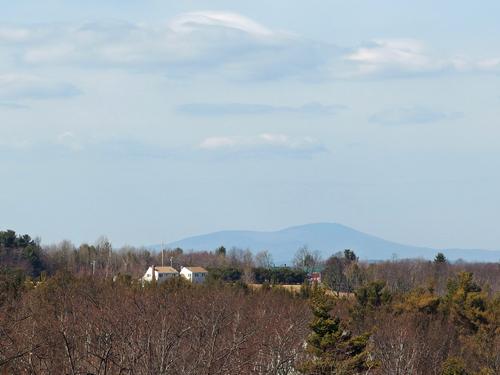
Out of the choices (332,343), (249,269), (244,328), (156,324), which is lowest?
(332,343)

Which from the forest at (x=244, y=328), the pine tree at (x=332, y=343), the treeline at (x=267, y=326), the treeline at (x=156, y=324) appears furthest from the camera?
the pine tree at (x=332, y=343)

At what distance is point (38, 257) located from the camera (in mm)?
130125

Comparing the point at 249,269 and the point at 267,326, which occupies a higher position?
the point at 249,269

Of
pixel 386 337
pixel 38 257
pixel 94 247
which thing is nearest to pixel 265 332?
pixel 386 337

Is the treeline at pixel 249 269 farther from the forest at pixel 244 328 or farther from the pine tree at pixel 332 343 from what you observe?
the pine tree at pixel 332 343

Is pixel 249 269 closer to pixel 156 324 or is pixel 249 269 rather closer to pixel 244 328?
pixel 244 328

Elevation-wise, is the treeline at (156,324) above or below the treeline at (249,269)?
below

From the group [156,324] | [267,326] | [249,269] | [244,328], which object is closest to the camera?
[156,324]

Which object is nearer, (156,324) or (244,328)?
(156,324)

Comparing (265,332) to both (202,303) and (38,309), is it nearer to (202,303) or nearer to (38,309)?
(202,303)

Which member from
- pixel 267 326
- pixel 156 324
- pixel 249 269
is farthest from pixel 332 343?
pixel 249 269

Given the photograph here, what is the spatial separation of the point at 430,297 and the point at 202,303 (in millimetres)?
23082

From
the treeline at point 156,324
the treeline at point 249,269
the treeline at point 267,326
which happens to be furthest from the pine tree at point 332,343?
the treeline at point 249,269

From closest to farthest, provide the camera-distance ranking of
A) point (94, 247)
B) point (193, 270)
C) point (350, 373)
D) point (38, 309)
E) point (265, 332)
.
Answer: point (350, 373) → point (265, 332) → point (38, 309) → point (193, 270) → point (94, 247)
